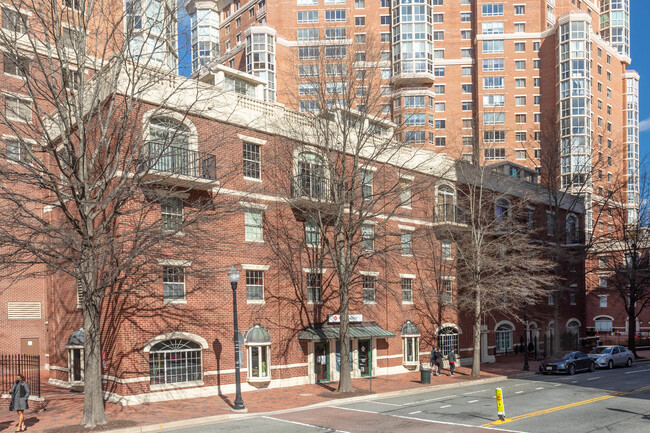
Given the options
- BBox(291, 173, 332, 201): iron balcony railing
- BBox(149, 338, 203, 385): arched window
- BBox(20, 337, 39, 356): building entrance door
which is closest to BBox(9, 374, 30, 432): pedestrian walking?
BBox(149, 338, 203, 385): arched window

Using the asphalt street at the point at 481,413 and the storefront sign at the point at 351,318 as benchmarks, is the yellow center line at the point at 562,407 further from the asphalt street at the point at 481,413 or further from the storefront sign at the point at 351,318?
the storefront sign at the point at 351,318

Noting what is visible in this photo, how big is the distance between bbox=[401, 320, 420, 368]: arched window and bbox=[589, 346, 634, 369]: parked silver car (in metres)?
10.5

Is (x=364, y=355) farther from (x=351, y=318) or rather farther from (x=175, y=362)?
(x=175, y=362)

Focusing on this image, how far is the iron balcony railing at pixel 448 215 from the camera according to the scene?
112 feet

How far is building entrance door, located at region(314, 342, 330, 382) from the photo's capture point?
27.8 meters

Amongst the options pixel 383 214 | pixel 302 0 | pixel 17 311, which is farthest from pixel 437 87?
pixel 17 311

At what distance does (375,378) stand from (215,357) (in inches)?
376

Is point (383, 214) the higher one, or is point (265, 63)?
point (265, 63)

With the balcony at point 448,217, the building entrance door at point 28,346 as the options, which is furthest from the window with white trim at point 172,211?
the balcony at point 448,217

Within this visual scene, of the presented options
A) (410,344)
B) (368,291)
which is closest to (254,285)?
(368,291)

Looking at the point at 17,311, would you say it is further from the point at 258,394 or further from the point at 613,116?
the point at 613,116

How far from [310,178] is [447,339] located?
15.9 m

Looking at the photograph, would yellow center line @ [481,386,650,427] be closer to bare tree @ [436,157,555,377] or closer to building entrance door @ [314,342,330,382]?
bare tree @ [436,157,555,377]

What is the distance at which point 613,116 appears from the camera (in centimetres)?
8781
